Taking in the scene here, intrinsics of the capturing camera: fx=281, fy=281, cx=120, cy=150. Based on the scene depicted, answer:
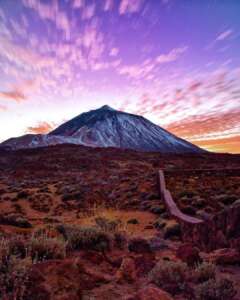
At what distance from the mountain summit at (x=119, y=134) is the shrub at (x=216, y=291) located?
89020mm

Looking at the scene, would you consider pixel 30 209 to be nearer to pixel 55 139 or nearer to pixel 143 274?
pixel 143 274

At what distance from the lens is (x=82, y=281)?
11.1ft

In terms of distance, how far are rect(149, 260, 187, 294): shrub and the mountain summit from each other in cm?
8844

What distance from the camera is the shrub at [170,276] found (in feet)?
11.2

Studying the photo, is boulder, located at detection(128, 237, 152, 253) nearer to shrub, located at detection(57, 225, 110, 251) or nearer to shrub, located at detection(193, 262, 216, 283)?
shrub, located at detection(57, 225, 110, 251)

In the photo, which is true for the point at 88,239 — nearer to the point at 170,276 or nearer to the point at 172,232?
the point at 170,276

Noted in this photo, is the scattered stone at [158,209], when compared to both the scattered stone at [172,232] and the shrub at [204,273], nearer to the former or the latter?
the scattered stone at [172,232]

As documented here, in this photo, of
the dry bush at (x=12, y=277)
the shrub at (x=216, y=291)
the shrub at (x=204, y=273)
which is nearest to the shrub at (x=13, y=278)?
the dry bush at (x=12, y=277)

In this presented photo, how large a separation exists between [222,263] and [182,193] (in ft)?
31.5

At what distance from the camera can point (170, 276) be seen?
355 centimetres

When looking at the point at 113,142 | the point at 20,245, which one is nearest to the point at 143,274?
the point at 20,245

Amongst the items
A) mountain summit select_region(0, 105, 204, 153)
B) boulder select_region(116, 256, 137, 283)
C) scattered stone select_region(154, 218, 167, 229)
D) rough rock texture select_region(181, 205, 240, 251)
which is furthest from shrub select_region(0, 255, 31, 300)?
mountain summit select_region(0, 105, 204, 153)

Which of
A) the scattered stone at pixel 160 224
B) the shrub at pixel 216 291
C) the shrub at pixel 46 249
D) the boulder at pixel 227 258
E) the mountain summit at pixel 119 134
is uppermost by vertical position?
the mountain summit at pixel 119 134

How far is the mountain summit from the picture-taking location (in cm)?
10918
